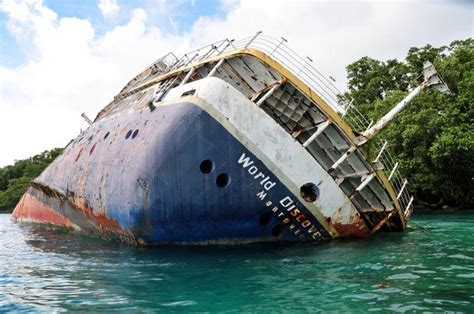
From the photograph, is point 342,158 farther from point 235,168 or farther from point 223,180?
point 223,180

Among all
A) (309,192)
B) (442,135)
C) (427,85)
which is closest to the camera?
(309,192)

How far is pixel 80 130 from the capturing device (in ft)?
60.8

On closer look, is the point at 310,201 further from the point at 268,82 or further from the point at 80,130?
the point at 80,130

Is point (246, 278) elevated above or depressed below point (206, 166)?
below

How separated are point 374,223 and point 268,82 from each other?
15.4 feet

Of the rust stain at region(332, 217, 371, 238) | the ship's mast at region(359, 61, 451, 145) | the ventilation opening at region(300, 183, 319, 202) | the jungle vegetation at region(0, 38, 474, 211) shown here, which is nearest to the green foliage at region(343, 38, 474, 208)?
the jungle vegetation at region(0, 38, 474, 211)

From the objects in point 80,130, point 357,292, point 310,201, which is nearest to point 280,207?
point 310,201

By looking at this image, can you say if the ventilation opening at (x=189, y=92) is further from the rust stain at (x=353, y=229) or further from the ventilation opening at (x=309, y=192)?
the rust stain at (x=353, y=229)

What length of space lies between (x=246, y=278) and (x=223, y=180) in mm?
3106

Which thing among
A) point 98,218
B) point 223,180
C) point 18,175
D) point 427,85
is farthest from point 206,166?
point 18,175

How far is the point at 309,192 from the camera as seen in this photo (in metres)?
10.5

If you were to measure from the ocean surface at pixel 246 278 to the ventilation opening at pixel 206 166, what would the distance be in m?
1.59

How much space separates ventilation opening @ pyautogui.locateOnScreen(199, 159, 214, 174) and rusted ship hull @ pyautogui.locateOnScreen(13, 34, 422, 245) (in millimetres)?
26

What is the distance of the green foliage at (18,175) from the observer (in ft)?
203
